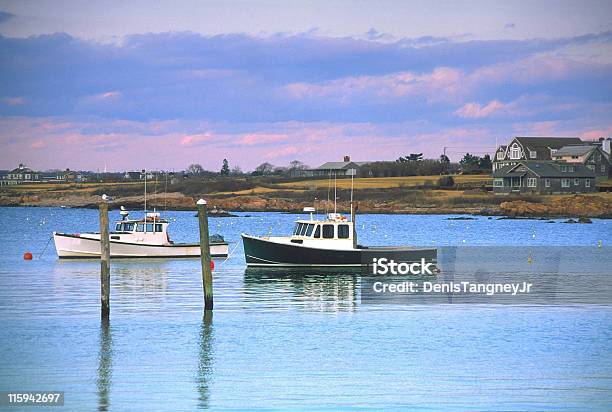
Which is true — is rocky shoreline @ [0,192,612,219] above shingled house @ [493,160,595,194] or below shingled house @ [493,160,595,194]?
below

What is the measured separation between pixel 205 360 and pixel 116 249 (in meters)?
27.3

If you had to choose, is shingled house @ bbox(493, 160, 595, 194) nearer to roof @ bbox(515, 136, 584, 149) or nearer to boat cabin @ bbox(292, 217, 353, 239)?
roof @ bbox(515, 136, 584, 149)

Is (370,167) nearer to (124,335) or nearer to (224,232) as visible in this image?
(224,232)

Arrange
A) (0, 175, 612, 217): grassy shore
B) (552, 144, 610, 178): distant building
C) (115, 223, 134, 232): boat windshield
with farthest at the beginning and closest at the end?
1. (552, 144, 610, 178): distant building
2. (0, 175, 612, 217): grassy shore
3. (115, 223, 134, 232): boat windshield

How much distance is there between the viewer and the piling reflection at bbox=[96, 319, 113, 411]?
2218cm

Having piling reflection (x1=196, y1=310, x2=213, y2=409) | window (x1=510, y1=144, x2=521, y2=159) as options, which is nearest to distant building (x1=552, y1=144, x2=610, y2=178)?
window (x1=510, y1=144, x2=521, y2=159)

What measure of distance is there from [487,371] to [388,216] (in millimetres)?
118041

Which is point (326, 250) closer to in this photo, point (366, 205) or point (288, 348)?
point (288, 348)

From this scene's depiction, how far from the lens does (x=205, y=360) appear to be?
87.5ft

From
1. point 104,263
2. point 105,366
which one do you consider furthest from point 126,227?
point 105,366

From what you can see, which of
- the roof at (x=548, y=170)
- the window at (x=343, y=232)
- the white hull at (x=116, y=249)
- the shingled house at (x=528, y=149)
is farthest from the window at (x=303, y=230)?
the shingled house at (x=528, y=149)

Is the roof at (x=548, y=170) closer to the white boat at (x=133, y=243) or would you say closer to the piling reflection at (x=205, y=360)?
the white boat at (x=133, y=243)

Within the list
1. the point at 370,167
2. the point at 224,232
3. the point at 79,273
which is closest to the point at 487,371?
the point at 79,273

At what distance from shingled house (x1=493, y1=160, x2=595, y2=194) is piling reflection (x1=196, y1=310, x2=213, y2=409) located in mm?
111285
